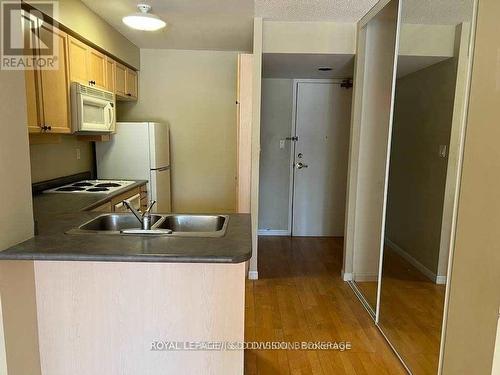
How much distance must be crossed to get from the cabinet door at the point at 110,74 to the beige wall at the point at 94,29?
0.08m

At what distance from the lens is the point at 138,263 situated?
1.44 metres

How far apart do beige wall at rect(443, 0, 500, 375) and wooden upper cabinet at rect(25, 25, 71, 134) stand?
8.27 ft

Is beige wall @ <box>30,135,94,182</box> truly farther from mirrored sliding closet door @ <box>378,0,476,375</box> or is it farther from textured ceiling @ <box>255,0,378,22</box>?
mirrored sliding closet door @ <box>378,0,476,375</box>

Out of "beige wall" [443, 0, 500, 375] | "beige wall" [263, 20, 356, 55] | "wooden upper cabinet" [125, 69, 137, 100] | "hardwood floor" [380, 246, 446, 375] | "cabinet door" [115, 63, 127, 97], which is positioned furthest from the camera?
"wooden upper cabinet" [125, 69, 137, 100]

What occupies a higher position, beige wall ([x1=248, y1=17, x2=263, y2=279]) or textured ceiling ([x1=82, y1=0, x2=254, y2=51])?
textured ceiling ([x1=82, y1=0, x2=254, y2=51])

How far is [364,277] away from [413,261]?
970 mm

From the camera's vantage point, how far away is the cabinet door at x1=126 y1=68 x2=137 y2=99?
395 cm

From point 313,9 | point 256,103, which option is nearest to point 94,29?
point 256,103

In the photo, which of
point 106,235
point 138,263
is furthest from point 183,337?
point 106,235

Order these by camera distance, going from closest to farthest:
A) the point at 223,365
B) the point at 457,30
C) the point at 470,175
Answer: the point at 470,175 < the point at 223,365 < the point at 457,30

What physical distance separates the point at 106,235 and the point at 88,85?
1.96 metres

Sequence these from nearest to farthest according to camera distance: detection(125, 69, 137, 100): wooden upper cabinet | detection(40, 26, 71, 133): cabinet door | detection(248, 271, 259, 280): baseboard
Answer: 1. detection(40, 26, 71, 133): cabinet door
2. detection(248, 271, 259, 280): baseboard
3. detection(125, 69, 137, 100): wooden upper cabinet

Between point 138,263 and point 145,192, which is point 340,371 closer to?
point 138,263

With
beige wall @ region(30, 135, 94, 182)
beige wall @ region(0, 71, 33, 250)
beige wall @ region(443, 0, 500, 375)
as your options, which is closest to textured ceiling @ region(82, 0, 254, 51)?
beige wall @ region(30, 135, 94, 182)
